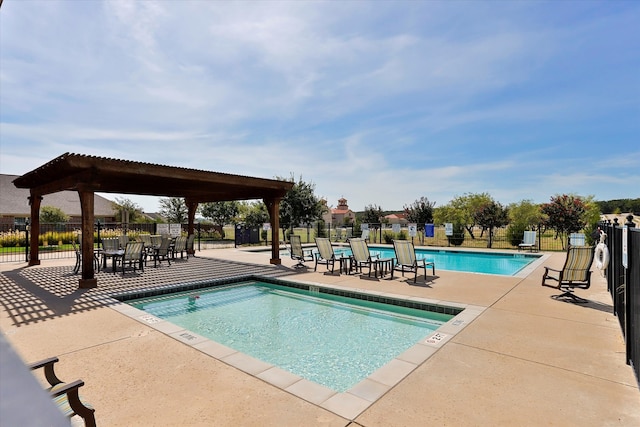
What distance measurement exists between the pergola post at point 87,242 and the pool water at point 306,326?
1.62 metres

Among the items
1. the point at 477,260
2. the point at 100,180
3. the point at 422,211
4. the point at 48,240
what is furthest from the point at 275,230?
the point at 48,240

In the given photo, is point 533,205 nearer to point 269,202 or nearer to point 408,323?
point 269,202

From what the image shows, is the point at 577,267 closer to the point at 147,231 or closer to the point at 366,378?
the point at 366,378

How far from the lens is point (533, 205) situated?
40094mm

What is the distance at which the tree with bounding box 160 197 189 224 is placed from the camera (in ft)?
113

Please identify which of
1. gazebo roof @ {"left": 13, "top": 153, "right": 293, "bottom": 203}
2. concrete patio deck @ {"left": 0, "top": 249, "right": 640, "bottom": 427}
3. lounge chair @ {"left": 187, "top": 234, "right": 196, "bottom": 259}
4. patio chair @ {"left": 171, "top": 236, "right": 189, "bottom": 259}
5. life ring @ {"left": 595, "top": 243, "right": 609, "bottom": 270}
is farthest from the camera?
lounge chair @ {"left": 187, "top": 234, "right": 196, "bottom": 259}

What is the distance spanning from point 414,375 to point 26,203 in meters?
43.7

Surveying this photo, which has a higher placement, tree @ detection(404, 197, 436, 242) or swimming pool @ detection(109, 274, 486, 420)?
tree @ detection(404, 197, 436, 242)

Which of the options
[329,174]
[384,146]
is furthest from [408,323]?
[329,174]

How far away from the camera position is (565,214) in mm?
20922

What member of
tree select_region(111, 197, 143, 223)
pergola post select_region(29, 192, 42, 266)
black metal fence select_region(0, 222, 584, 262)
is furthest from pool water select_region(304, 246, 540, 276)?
tree select_region(111, 197, 143, 223)

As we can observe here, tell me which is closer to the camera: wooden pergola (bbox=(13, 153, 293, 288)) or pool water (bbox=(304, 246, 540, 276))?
wooden pergola (bbox=(13, 153, 293, 288))

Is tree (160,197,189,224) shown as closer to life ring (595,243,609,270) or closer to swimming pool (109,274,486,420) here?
swimming pool (109,274,486,420)

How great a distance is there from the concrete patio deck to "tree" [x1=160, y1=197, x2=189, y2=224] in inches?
1150
